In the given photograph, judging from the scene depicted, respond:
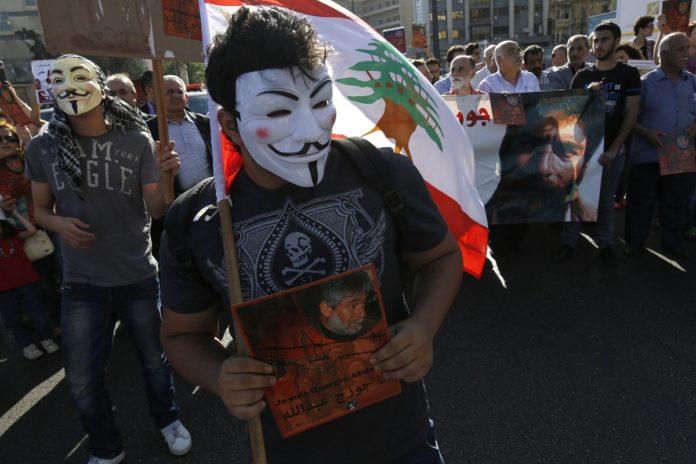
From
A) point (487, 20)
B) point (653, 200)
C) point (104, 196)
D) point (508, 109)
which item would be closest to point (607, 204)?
point (653, 200)

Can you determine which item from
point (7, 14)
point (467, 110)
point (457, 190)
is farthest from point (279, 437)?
point (7, 14)

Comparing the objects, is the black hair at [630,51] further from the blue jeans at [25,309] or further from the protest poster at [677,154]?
the blue jeans at [25,309]

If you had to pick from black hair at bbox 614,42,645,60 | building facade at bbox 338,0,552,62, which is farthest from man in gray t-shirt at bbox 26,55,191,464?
building facade at bbox 338,0,552,62

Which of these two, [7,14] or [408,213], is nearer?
[408,213]

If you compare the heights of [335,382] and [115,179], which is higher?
[115,179]

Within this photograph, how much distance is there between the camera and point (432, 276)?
1352mm

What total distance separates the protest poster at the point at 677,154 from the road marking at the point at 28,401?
5.13 metres

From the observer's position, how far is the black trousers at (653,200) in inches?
183

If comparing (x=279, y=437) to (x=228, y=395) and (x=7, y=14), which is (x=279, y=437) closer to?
(x=228, y=395)

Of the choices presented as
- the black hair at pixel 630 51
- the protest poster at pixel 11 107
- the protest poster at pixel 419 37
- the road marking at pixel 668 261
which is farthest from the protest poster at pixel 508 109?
the protest poster at pixel 419 37

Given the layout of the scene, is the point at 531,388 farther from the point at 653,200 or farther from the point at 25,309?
the point at 25,309

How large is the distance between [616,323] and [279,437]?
9.97 feet

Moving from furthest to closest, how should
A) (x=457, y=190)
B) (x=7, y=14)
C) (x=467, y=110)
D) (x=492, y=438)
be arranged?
(x=7, y=14) → (x=467, y=110) → (x=492, y=438) → (x=457, y=190)

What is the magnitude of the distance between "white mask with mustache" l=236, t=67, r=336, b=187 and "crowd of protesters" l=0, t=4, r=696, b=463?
0.46 metres
